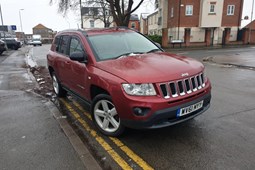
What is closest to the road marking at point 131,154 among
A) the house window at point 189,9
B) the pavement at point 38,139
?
the pavement at point 38,139

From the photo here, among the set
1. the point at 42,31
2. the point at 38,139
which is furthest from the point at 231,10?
the point at 42,31

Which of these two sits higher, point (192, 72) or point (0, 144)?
point (192, 72)

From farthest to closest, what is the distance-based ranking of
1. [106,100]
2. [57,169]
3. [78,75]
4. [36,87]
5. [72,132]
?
[36,87], [78,75], [72,132], [106,100], [57,169]

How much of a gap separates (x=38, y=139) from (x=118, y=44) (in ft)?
7.62

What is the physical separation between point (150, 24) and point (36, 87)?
4302 centimetres

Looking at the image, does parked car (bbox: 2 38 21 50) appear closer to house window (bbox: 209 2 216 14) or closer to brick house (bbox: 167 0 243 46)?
brick house (bbox: 167 0 243 46)

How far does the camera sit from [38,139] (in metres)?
3.95

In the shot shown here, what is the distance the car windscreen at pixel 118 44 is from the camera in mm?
4293

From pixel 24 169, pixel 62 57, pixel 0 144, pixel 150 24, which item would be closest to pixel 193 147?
pixel 24 169

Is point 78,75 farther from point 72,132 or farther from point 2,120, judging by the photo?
point 2,120

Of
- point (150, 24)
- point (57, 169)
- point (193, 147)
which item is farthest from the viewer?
point (150, 24)

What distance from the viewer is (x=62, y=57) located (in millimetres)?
5574

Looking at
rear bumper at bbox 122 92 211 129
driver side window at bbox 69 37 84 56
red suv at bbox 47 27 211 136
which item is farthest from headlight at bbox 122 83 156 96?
driver side window at bbox 69 37 84 56

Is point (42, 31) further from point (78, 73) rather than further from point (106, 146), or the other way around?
point (106, 146)
